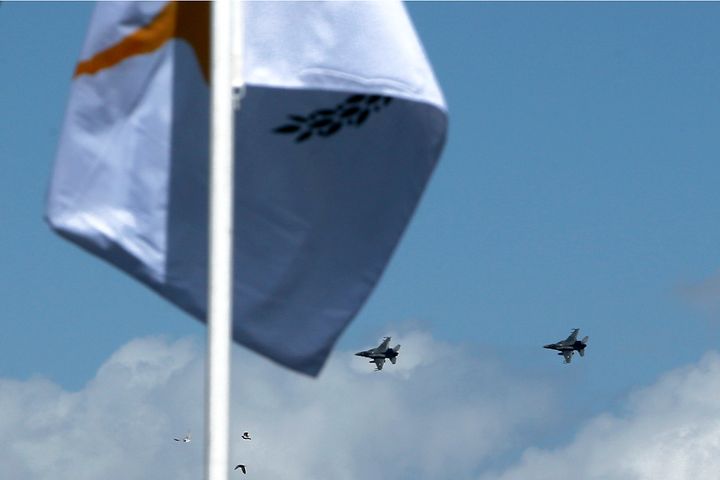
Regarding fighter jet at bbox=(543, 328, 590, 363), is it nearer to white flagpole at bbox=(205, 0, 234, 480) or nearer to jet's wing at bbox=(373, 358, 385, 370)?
Answer: jet's wing at bbox=(373, 358, 385, 370)

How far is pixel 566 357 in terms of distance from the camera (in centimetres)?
11956

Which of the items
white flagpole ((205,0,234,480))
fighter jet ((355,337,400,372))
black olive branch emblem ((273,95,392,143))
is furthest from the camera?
fighter jet ((355,337,400,372))

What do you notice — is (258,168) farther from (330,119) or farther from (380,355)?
Answer: (380,355)

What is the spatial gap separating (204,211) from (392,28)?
1830 mm

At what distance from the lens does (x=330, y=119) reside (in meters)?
16.6

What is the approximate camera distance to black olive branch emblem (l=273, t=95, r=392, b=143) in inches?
655

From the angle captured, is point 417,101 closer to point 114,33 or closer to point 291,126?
point 291,126

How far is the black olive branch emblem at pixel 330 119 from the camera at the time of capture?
655 inches

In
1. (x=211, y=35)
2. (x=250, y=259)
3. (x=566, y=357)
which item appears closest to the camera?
(x=211, y=35)

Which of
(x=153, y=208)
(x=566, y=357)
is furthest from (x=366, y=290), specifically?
(x=566, y=357)

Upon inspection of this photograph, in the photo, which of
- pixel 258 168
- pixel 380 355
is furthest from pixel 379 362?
pixel 258 168

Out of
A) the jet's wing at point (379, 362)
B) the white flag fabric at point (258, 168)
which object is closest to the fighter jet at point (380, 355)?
the jet's wing at point (379, 362)

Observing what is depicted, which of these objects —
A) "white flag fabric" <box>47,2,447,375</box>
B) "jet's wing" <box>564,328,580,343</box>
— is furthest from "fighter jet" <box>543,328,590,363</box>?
"white flag fabric" <box>47,2,447,375</box>

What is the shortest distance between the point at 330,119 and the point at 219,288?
2.12 meters
